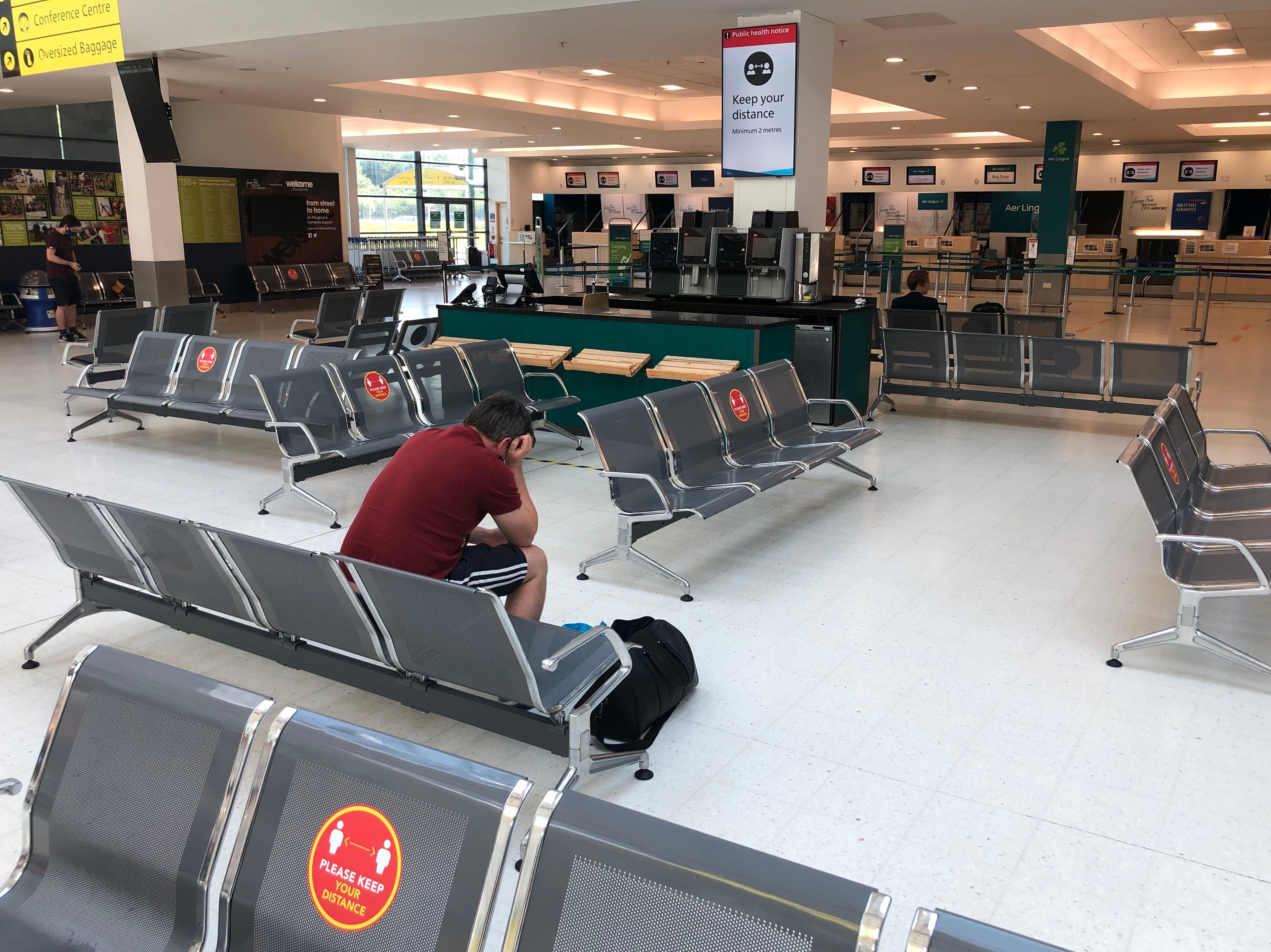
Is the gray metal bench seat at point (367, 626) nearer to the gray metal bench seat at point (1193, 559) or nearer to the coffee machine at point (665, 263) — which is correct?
the gray metal bench seat at point (1193, 559)

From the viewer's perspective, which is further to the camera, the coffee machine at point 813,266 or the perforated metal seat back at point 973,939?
the coffee machine at point 813,266

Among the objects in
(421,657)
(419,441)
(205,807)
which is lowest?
(421,657)

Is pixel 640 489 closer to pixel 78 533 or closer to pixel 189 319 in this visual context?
pixel 78 533

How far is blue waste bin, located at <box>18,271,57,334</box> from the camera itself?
14.1 meters

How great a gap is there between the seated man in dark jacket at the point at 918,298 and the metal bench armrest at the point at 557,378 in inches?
127

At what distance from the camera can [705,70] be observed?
13508 mm

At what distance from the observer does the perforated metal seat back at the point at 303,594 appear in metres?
2.75


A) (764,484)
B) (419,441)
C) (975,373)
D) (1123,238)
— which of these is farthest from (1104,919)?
(1123,238)

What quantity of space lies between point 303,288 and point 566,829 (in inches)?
656

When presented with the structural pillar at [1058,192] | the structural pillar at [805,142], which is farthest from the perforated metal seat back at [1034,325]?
the structural pillar at [1058,192]

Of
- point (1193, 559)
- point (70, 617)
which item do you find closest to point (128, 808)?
point (70, 617)

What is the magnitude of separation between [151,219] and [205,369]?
18.7 ft

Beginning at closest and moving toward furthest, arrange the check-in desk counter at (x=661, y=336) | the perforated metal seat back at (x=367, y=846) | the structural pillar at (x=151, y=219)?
the perforated metal seat back at (x=367, y=846), the check-in desk counter at (x=661, y=336), the structural pillar at (x=151, y=219)

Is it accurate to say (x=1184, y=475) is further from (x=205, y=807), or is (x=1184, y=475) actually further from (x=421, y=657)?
(x=205, y=807)
